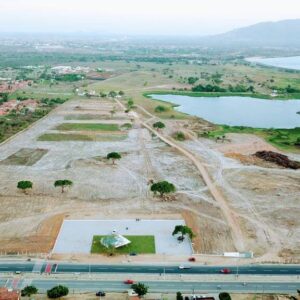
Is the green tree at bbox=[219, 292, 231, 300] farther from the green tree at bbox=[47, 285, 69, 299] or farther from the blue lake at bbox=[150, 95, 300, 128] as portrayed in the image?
the blue lake at bbox=[150, 95, 300, 128]

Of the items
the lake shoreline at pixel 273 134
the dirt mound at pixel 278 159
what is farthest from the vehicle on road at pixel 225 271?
the lake shoreline at pixel 273 134

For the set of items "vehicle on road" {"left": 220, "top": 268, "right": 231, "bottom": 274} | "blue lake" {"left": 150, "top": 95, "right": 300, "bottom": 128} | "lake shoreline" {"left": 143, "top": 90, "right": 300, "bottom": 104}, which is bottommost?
"blue lake" {"left": 150, "top": 95, "right": 300, "bottom": 128}

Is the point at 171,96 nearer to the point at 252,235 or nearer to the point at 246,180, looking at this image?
the point at 246,180

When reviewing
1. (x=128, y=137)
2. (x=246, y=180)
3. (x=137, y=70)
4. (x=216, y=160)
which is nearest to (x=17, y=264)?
(x=246, y=180)

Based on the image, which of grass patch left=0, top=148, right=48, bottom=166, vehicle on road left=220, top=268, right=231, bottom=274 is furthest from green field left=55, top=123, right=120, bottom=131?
vehicle on road left=220, top=268, right=231, bottom=274

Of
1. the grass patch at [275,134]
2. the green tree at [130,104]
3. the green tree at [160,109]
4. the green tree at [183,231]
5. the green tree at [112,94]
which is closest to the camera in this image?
the green tree at [183,231]

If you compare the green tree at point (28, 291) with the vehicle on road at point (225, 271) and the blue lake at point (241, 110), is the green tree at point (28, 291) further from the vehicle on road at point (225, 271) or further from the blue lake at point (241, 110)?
the blue lake at point (241, 110)
